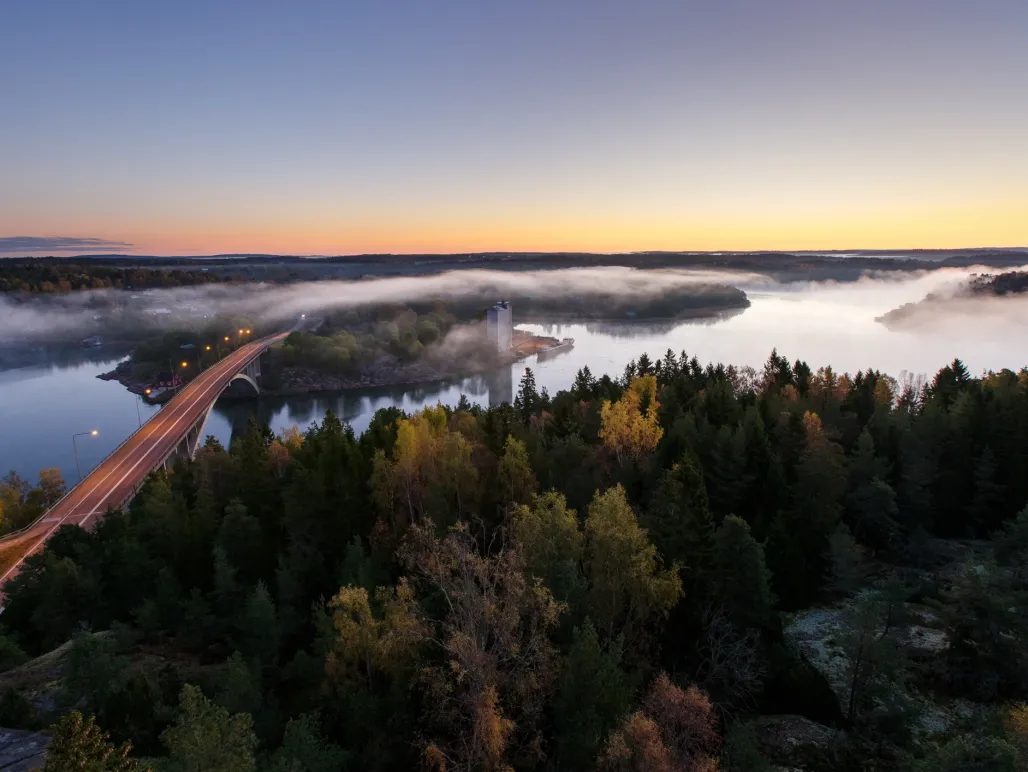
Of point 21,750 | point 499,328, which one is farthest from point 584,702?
point 499,328

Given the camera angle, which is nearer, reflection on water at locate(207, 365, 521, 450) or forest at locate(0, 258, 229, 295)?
reflection on water at locate(207, 365, 521, 450)

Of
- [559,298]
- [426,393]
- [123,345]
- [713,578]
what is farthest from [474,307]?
[713,578]

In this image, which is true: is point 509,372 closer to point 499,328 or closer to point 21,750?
point 499,328

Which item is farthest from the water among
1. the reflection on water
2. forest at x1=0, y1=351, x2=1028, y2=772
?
forest at x1=0, y1=351, x2=1028, y2=772

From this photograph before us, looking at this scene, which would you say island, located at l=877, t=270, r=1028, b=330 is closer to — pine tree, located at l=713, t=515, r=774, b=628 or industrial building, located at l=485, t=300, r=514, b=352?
industrial building, located at l=485, t=300, r=514, b=352

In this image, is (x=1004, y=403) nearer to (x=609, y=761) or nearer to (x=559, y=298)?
(x=609, y=761)

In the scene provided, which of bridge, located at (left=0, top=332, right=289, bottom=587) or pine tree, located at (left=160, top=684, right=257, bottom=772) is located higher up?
pine tree, located at (left=160, top=684, right=257, bottom=772)
